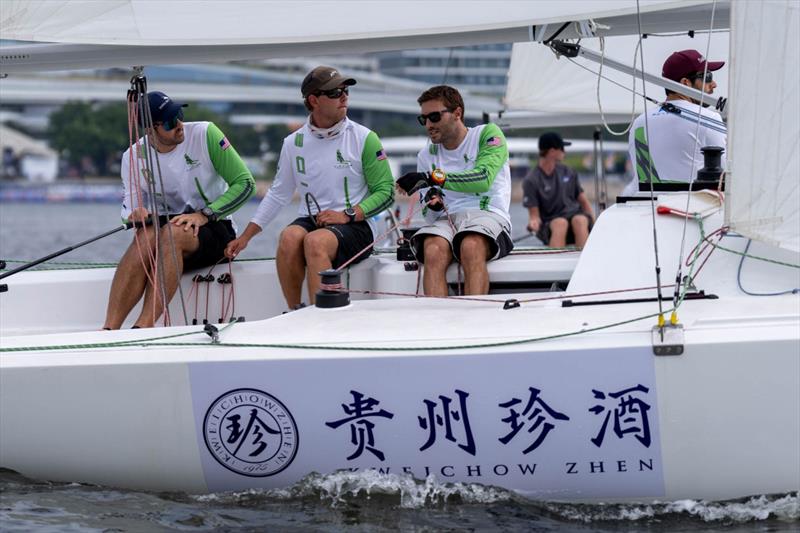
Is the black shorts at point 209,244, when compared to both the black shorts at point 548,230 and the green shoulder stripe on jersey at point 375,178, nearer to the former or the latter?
the green shoulder stripe on jersey at point 375,178

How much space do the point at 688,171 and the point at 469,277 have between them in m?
1.01

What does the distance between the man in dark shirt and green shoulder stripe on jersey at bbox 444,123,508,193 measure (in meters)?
4.07

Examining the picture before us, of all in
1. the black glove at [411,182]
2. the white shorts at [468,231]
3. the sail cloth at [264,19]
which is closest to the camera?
the sail cloth at [264,19]

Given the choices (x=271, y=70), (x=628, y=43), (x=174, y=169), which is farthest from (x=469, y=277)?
(x=271, y=70)

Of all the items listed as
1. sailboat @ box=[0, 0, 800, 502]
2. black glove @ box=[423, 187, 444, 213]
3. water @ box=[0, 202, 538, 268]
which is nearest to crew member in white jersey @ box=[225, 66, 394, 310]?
black glove @ box=[423, 187, 444, 213]

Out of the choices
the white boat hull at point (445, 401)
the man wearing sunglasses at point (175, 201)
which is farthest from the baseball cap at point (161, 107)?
the white boat hull at point (445, 401)

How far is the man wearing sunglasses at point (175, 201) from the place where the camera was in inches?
195

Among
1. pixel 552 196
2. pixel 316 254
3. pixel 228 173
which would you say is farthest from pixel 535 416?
pixel 552 196

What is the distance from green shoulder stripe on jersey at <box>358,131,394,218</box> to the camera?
4980 millimetres

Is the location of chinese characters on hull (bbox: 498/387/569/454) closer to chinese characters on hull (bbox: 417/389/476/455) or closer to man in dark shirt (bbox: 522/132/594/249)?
chinese characters on hull (bbox: 417/389/476/455)

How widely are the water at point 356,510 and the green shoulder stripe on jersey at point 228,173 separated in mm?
1501

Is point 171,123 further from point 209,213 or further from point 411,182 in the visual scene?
point 411,182

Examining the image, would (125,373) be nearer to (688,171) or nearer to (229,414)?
(229,414)

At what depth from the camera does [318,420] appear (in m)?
3.71
